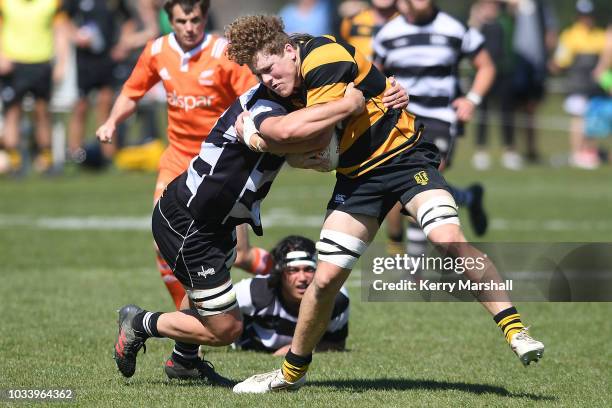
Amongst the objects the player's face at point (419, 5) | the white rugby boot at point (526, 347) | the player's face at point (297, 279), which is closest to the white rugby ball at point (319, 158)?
the white rugby boot at point (526, 347)

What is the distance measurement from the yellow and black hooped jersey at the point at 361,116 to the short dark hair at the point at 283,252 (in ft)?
4.53

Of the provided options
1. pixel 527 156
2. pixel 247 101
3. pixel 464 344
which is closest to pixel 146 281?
pixel 464 344

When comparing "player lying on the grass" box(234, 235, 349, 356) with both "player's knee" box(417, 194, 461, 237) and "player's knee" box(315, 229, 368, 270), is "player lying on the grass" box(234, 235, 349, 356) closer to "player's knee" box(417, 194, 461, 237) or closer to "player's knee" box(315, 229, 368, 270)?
"player's knee" box(315, 229, 368, 270)

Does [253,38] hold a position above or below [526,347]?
above

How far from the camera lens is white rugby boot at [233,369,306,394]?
6.27 metres

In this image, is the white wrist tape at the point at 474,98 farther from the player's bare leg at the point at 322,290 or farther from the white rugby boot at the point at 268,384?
the white rugby boot at the point at 268,384

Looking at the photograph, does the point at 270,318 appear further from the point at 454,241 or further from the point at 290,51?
the point at 290,51

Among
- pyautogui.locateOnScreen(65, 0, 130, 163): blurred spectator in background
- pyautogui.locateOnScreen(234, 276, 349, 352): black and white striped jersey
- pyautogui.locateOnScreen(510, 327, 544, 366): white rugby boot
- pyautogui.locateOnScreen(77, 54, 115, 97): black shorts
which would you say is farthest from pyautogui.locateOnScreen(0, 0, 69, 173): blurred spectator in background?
pyautogui.locateOnScreen(510, 327, 544, 366): white rugby boot

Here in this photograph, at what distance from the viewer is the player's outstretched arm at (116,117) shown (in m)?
7.27

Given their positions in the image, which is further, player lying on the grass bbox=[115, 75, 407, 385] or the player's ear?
player lying on the grass bbox=[115, 75, 407, 385]

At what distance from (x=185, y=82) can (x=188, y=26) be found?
0.36 m

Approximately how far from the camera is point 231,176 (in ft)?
19.9

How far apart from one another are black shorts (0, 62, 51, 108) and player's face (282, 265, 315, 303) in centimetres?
1075

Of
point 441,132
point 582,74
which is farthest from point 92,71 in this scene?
point 441,132
